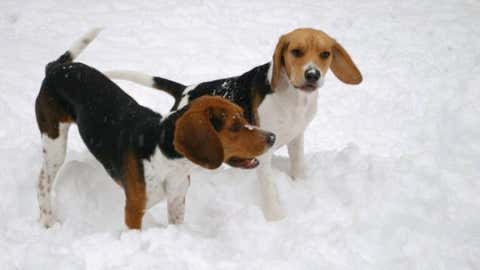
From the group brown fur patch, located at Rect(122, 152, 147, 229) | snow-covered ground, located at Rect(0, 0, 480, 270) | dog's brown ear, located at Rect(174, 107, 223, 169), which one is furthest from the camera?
brown fur patch, located at Rect(122, 152, 147, 229)

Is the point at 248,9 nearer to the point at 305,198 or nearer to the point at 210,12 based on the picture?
the point at 210,12

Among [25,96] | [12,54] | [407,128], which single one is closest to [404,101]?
[407,128]

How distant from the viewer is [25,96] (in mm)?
6398

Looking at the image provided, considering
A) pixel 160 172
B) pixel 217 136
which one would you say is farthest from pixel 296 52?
pixel 160 172

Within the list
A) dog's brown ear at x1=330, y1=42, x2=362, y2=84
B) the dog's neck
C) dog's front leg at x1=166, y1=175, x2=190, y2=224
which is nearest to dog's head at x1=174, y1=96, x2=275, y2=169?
the dog's neck

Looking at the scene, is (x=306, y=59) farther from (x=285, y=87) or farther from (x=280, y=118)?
(x=280, y=118)

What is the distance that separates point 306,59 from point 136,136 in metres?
1.38

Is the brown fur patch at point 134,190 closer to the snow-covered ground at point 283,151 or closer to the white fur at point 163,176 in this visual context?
the white fur at point 163,176

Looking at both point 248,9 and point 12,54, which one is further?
point 248,9

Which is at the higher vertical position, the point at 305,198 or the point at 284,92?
the point at 284,92

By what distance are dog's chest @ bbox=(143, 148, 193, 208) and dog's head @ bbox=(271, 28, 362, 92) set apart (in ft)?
3.48

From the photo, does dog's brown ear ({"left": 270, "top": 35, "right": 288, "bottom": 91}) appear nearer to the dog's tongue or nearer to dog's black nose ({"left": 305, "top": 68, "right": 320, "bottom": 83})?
→ dog's black nose ({"left": 305, "top": 68, "right": 320, "bottom": 83})

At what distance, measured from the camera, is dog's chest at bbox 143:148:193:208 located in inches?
134

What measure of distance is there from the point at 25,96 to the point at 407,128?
4750 mm
